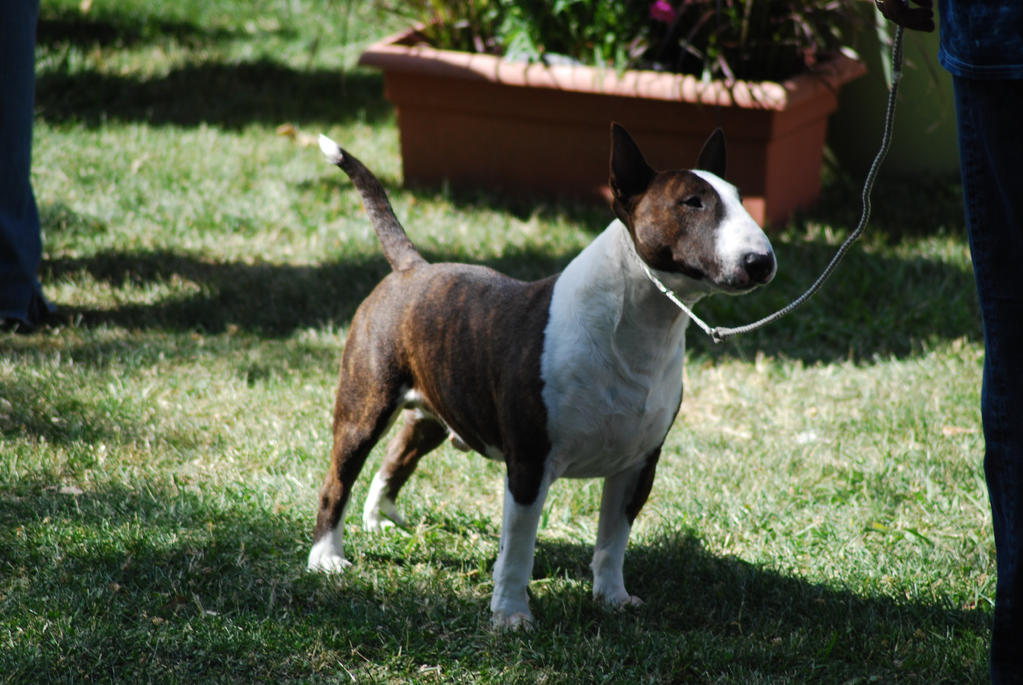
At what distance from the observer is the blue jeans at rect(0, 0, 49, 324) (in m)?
4.80

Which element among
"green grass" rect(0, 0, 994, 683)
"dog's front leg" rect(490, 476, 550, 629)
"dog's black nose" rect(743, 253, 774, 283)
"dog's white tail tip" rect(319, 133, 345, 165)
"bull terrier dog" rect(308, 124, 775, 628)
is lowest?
"green grass" rect(0, 0, 994, 683)

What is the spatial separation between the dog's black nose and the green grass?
1061 mm

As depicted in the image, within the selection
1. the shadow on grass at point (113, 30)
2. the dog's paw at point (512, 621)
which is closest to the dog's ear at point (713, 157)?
the dog's paw at point (512, 621)

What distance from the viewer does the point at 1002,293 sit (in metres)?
2.30

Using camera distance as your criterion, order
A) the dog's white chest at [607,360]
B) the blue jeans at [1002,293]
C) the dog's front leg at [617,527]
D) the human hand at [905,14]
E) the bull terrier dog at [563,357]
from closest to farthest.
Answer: the blue jeans at [1002,293] < the human hand at [905,14] < the bull terrier dog at [563,357] < the dog's white chest at [607,360] < the dog's front leg at [617,527]

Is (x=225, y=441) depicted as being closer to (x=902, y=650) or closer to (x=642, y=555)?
(x=642, y=555)

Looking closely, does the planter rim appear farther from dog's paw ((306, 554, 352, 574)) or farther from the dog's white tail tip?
dog's paw ((306, 554, 352, 574))

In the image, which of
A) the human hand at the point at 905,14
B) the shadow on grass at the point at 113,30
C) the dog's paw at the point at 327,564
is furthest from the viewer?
the shadow on grass at the point at 113,30

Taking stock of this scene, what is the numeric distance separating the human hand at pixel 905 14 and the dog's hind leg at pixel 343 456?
167cm

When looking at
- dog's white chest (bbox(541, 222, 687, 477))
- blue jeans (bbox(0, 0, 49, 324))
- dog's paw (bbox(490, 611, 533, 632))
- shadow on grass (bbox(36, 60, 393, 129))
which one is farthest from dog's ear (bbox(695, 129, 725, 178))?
shadow on grass (bbox(36, 60, 393, 129))

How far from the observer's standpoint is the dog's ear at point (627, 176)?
110 inches

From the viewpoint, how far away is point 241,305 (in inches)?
217

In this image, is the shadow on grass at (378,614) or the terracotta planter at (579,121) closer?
the shadow on grass at (378,614)

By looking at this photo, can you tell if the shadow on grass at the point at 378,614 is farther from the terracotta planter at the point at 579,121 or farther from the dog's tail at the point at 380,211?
the terracotta planter at the point at 579,121
